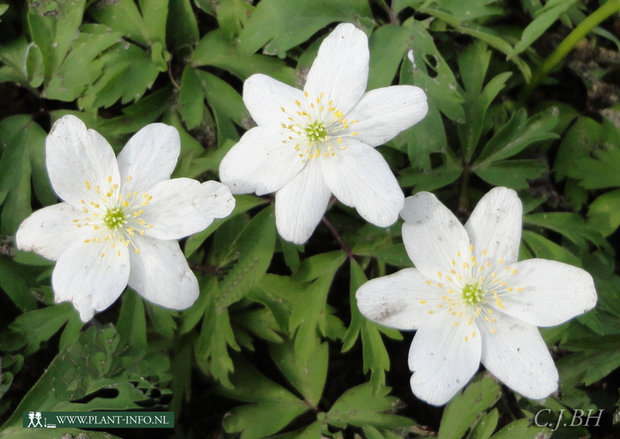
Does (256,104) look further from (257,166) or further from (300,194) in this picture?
(300,194)

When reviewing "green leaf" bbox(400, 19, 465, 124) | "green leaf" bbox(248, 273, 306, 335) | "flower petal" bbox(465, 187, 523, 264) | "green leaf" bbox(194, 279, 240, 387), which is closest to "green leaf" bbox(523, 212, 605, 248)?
"flower petal" bbox(465, 187, 523, 264)

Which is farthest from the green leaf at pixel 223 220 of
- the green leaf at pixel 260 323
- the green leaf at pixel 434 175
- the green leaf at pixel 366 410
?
the green leaf at pixel 366 410

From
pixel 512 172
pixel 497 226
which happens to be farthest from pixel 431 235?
pixel 512 172

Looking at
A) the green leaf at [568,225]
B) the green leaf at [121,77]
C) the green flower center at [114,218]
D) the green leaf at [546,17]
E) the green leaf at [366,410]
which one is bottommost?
the green leaf at [366,410]

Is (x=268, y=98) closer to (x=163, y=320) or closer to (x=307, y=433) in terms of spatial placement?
(x=163, y=320)

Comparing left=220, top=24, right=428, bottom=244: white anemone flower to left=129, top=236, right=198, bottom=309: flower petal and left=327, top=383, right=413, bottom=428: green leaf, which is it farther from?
left=327, top=383, right=413, bottom=428: green leaf

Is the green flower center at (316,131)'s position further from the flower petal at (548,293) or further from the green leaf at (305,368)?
the green leaf at (305,368)
